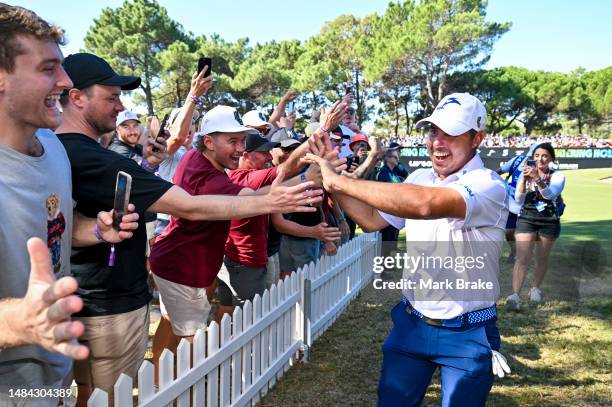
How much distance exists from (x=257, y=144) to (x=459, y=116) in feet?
8.36

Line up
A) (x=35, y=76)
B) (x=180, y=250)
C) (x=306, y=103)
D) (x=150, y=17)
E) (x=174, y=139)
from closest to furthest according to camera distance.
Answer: (x=35, y=76) → (x=180, y=250) → (x=174, y=139) → (x=150, y=17) → (x=306, y=103)

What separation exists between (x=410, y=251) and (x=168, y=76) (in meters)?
45.7

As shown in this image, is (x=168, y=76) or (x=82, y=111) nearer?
(x=82, y=111)

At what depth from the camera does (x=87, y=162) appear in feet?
7.54

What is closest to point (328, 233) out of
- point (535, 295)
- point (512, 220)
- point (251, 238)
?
point (251, 238)

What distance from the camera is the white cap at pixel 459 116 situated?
2.54m

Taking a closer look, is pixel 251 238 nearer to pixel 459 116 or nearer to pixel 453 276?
pixel 453 276

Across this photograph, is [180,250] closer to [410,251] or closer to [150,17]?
[410,251]

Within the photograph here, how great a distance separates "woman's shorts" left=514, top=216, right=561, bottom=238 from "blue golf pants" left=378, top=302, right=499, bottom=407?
15.1ft

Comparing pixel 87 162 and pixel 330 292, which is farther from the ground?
pixel 87 162

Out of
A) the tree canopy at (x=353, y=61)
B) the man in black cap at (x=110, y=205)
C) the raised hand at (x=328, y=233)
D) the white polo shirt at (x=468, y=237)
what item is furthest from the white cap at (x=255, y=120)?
the tree canopy at (x=353, y=61)

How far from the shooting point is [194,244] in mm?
3445

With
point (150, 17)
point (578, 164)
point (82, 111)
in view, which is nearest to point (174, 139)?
point (82, 111)

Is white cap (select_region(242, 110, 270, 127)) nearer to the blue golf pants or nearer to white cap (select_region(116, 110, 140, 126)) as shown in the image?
white cap (select_region(116, 110, 140, 126))
